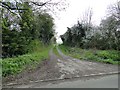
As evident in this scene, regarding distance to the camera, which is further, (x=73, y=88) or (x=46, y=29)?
(x=46, y=29)

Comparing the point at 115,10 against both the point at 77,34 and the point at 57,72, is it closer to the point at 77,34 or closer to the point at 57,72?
the point at 77,34

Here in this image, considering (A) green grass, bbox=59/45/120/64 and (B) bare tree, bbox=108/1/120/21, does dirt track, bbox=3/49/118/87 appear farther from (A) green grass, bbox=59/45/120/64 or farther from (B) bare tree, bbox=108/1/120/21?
(B) bare tree, bbox=108/1/120/21

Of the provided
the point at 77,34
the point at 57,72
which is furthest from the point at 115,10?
the point at 57,72

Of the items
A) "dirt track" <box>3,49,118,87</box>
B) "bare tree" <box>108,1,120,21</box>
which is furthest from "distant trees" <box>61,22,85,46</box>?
"dirt track" <box>3,49,118,87</box>

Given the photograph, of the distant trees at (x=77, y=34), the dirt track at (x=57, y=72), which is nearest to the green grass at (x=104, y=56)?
the dirt track at (x=57, y=72)

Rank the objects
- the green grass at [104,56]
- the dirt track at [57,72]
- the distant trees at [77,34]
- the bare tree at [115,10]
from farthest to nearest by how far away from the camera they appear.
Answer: the distant trees at [77,34]
the bare tree at [115,10]
the green grass at [104,56]
the dirt track at [57,72]

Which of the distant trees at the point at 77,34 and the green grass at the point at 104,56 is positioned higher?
the distant trees at the point at 77,34

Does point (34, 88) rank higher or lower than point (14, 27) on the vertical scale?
lower

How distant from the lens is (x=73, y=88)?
5.34 meters

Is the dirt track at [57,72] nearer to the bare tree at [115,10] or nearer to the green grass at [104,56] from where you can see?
the green grass at [104,56]

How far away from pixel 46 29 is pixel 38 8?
22704mm

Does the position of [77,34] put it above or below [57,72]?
above

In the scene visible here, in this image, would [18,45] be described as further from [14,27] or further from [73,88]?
[73,88]

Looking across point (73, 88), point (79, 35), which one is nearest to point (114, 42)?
point (79, 35)
